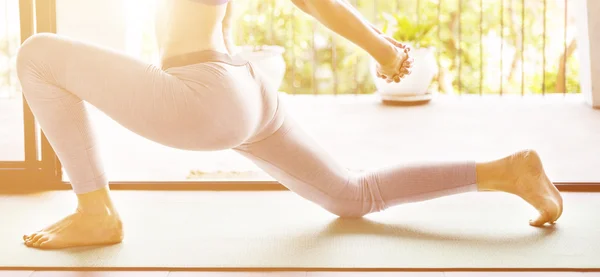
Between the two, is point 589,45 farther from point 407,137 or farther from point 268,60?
point 268,60

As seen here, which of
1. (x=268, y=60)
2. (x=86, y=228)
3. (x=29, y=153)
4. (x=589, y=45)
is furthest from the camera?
(x=268, y=60)

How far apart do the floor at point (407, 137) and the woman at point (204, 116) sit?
488 millimetres

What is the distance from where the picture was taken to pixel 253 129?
1896 mm

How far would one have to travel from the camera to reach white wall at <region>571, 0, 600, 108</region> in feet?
15.4

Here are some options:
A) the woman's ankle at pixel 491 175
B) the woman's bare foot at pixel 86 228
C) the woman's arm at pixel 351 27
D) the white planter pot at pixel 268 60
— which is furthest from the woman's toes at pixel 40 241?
the white planter pot at pixel 268 60

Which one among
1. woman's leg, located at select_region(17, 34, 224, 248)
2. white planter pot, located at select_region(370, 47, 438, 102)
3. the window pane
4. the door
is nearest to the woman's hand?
woman's leg, located at select_region(17, 34, 224, 248)

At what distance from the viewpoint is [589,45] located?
475 centimetres

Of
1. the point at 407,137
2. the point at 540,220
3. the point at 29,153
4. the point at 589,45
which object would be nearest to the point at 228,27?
the point at 540,220

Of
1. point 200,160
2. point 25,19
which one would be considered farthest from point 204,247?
point 200,160

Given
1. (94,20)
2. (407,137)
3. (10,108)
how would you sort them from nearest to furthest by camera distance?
(407,137) < (10,108) < (94,20)

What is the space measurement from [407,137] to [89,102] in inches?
92.2

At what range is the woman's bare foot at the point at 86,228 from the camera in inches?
79.2

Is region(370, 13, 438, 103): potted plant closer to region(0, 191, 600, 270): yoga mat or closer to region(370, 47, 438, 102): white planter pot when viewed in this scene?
region(370, 47, 438, 102): white planter pot

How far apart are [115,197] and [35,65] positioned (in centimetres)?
83
